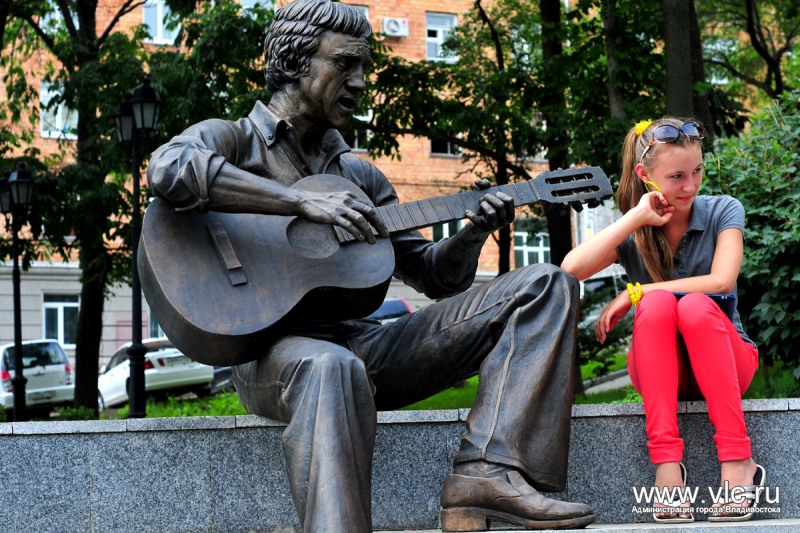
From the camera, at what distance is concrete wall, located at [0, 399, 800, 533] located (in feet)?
14.4

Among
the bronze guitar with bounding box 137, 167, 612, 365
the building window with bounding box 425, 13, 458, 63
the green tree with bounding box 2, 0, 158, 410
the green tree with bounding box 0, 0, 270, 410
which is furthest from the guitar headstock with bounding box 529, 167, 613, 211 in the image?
the building window with bounding box 425, 13, 458, 63

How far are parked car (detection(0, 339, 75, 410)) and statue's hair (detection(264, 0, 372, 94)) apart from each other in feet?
60.8

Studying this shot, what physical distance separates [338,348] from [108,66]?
13.9 m

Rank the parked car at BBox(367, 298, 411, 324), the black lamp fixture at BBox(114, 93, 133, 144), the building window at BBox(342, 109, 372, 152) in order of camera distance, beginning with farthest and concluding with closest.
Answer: the parked car at BBox(367, 298, 411, 324) < the building window at BBox(342, 109, 372, 152) < the black lamp fixture at BBox(114, 93, 133, 144)

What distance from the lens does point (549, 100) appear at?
15.3 m

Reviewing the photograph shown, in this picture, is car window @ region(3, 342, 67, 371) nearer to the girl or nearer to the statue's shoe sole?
the girl

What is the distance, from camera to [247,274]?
381 centimetres

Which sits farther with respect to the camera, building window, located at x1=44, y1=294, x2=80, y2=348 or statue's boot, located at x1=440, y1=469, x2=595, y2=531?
building window, located at x1=44, y1=294, x2=80, y2=348

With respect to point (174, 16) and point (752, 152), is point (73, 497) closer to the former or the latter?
point (752, 152)

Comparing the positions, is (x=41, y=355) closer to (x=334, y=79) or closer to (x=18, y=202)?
(x=18, y=202)

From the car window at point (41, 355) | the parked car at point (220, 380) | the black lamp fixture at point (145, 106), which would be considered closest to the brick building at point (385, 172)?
the car window at point (41, 355)

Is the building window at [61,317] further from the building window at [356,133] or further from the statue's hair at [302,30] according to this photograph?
the statue's hair at [302,30]

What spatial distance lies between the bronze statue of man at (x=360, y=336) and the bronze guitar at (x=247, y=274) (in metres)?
0.10

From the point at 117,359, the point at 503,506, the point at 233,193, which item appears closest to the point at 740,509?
the point at 503,506
